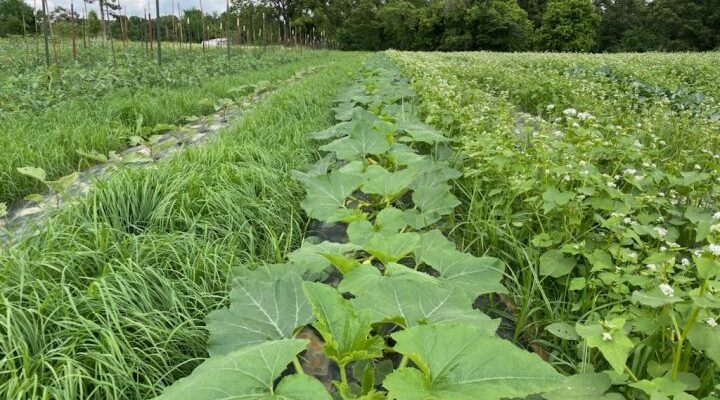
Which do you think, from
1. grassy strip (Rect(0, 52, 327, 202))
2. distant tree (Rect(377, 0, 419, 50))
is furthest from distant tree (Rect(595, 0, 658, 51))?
grassy strip (Rect(0, 52, 327, 202))

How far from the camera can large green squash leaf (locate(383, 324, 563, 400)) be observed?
1031mm

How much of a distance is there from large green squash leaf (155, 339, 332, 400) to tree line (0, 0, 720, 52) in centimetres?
3642

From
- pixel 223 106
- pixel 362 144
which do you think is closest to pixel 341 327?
pixel 362 144

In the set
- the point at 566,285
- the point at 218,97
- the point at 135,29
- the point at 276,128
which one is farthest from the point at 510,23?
the point at 566,285

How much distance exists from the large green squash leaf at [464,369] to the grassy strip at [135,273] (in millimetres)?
823

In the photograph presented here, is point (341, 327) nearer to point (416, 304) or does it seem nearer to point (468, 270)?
point (416, 304)

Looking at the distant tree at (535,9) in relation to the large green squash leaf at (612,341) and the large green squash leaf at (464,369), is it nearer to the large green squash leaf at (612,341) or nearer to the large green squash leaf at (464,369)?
the large green squash leaf at (612,341)

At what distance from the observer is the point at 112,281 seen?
1884 mm

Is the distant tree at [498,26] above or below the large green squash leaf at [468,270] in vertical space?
above

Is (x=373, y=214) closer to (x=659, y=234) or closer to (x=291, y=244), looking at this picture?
(x=291, y=244)

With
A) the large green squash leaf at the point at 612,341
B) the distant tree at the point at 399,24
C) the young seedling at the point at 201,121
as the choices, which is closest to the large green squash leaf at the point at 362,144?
the large green squash leaf at the point at 612,341

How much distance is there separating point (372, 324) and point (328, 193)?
1.09 metres

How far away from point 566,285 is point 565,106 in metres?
4.87

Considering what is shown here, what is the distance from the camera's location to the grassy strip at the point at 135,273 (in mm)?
1519
